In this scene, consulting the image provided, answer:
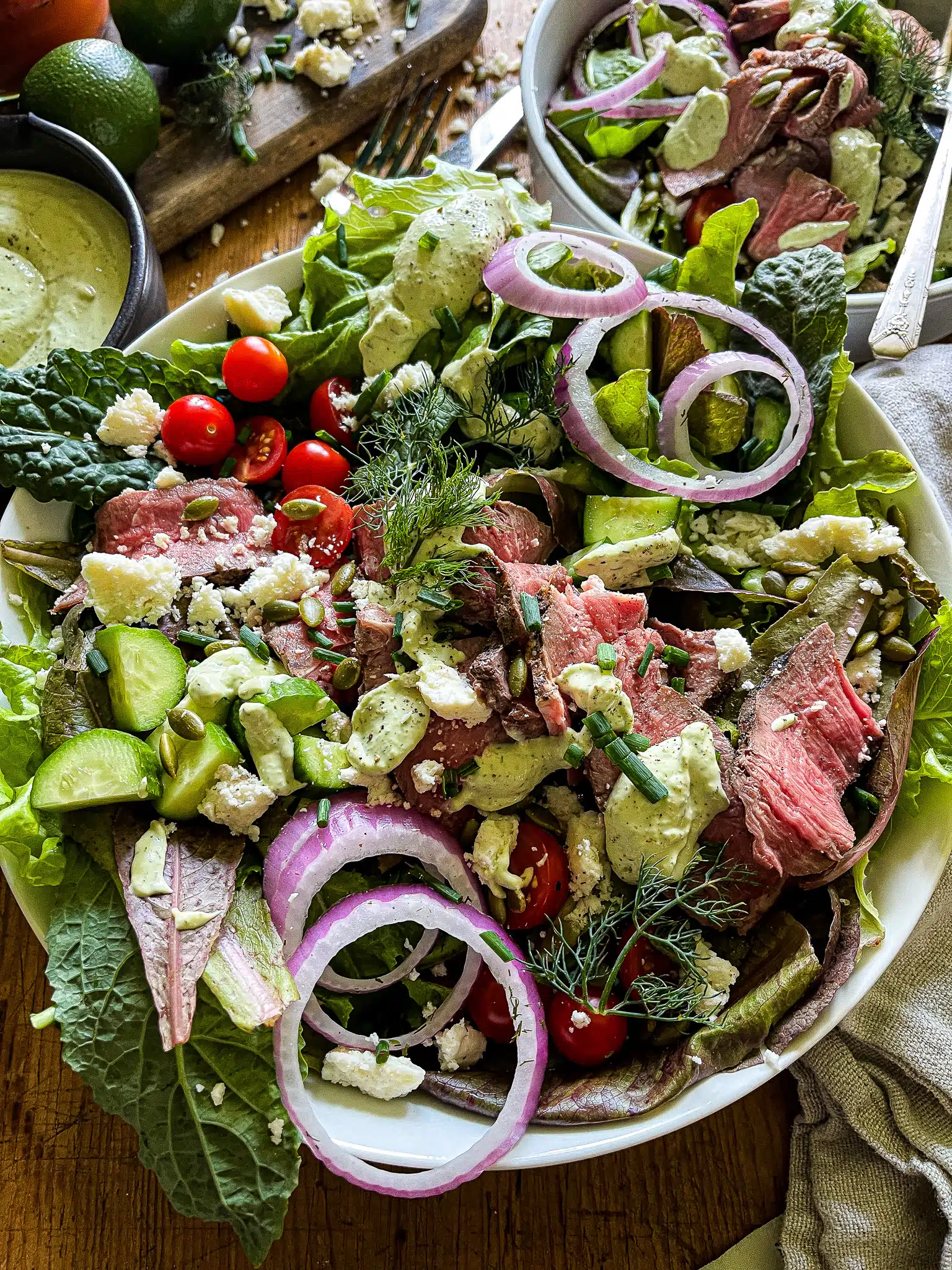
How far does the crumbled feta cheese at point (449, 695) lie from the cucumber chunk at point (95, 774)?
0.47 meters

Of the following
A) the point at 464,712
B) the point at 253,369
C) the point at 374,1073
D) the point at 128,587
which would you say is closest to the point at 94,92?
the point at 253,369

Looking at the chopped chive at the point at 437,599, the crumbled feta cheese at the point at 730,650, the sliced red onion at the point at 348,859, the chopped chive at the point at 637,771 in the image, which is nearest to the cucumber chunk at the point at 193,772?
the sliced red onion at the point at 348,859

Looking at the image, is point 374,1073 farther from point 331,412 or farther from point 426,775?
point 331,412

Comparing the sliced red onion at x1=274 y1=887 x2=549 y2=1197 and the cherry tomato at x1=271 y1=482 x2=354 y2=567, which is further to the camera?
the cherry tomato at x1=271 y1=482 x2=354 y2=567

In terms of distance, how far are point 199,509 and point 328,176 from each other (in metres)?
1.37

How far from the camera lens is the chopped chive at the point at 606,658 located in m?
1.83

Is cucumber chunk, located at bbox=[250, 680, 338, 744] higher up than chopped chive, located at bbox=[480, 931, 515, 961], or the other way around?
cucumber chunk, located at bbox=[250, 680, 338, 744]

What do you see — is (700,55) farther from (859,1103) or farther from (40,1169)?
(40,1169)

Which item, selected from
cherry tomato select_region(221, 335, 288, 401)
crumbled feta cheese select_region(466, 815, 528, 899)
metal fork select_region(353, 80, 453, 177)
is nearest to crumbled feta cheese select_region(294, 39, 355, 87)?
metal fork select_region(353, 80, 453, 177)

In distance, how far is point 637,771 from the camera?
5.74 ft

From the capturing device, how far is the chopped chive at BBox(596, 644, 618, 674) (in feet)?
6.00

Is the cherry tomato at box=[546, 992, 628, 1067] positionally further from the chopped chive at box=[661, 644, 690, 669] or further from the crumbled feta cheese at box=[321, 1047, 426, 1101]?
the chopped chive at box=[661, 644, 690, 669]

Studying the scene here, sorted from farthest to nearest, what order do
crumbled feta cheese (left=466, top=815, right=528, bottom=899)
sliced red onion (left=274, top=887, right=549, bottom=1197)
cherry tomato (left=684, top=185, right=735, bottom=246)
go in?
cherry tomato (left=684, top=185, right=735, bottom=246), crumbled feta cheese (left=466, top=815, right=528, bottom=899), sliced red onion (left=274, top=887, right=549, bottom=1197)

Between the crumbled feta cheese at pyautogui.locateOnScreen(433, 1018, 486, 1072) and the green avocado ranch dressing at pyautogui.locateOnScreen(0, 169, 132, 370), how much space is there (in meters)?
1.80
